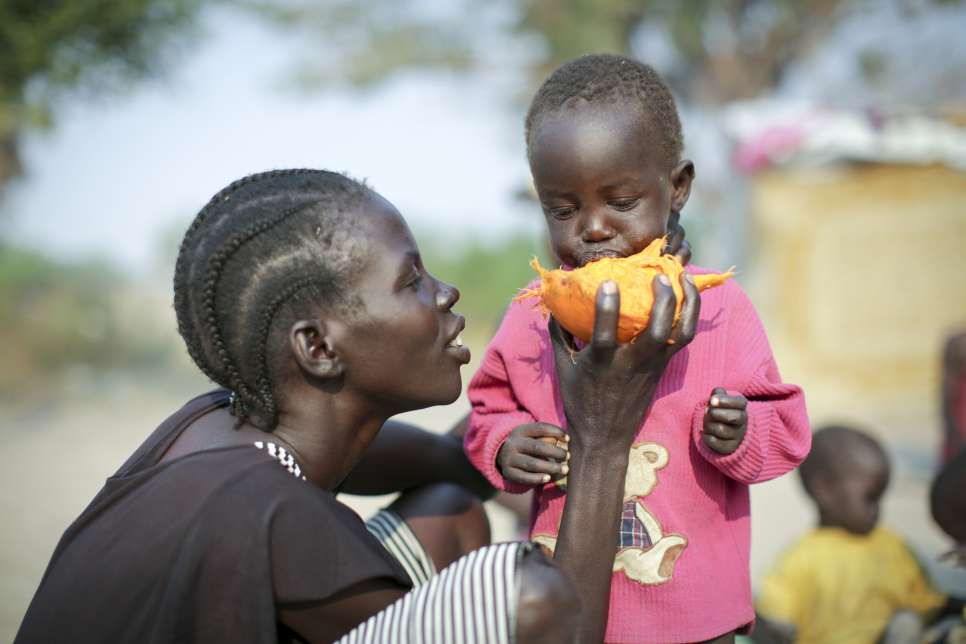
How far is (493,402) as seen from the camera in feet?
7.99

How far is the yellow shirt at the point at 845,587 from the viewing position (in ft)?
12.0

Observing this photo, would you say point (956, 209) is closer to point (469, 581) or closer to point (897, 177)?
point (897, 177)

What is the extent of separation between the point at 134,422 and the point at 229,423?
10.0 m

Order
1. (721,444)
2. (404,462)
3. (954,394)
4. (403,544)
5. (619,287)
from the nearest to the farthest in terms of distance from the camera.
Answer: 1. (619,287)
2. (721,444)
3. (403,544)
4. (404,462)
5. (954,394)

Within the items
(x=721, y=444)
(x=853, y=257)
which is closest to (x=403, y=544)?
(x=721, y=444)

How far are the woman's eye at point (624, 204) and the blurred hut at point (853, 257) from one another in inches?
396

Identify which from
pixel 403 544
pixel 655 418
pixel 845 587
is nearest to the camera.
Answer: pixel 655 418

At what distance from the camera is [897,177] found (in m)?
12.0

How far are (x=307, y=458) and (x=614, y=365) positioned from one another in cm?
75

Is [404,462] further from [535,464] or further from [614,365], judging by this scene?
[614,365]

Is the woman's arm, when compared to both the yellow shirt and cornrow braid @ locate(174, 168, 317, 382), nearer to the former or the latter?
cornrow braid @ locate(174, 168, 317, 382)

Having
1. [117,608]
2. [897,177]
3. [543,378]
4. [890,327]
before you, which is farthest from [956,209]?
[117,608]

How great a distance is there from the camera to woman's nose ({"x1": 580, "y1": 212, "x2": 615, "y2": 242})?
2.13 meters

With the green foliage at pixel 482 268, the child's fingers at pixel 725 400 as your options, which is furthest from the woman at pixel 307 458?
the green foliage at pixel 482 268
